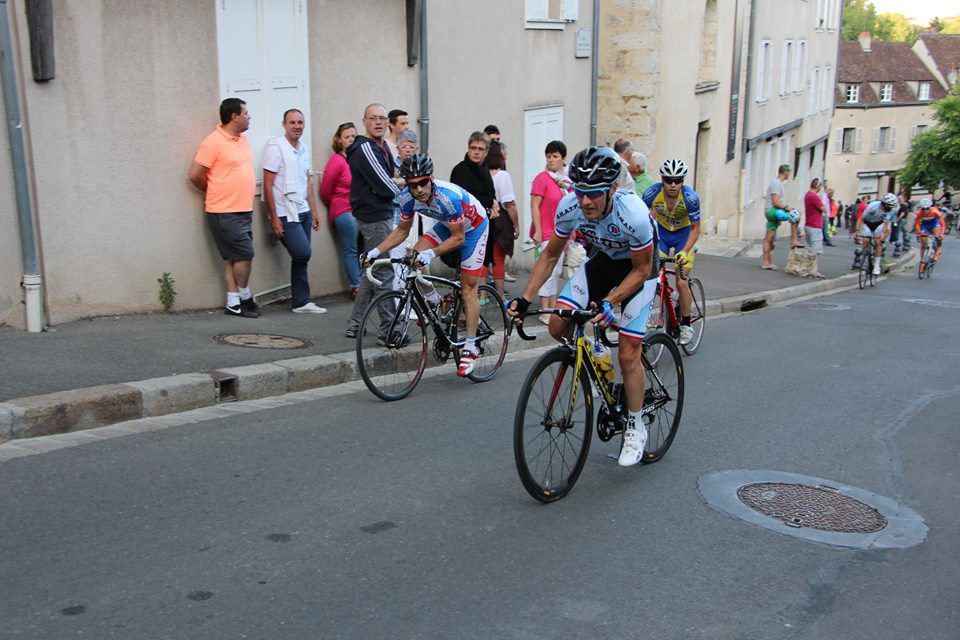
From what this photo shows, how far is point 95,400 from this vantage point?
6.53m

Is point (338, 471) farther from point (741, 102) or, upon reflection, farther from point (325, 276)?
point (741, 102)

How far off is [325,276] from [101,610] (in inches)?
301

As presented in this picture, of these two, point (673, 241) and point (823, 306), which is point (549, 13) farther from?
point (673, 241)

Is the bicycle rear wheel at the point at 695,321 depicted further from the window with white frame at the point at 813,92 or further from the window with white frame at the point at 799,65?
the window with white frame at the point at 813,92

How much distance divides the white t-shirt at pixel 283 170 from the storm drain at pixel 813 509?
18.5 ft

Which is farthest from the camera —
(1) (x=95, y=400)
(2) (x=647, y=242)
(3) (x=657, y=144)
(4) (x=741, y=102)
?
(4) (x=741, y=102)

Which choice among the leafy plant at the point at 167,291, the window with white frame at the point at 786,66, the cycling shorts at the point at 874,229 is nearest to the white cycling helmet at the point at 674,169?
the leafy plant at the point at 167,291

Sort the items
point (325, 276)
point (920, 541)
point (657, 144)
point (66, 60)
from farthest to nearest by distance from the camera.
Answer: point (657, 144)
point (325, 276)
point (66, 60)
point (920, 541)

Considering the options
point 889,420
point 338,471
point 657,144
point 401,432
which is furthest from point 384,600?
point 657,144

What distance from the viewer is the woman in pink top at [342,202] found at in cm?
1087

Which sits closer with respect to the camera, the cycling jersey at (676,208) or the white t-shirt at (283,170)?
the cycling jersey at (676,208)

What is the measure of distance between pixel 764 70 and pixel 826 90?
1618cm

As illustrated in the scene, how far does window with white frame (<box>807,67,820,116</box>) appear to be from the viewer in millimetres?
41500

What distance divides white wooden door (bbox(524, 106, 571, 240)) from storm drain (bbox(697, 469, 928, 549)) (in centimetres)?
966
